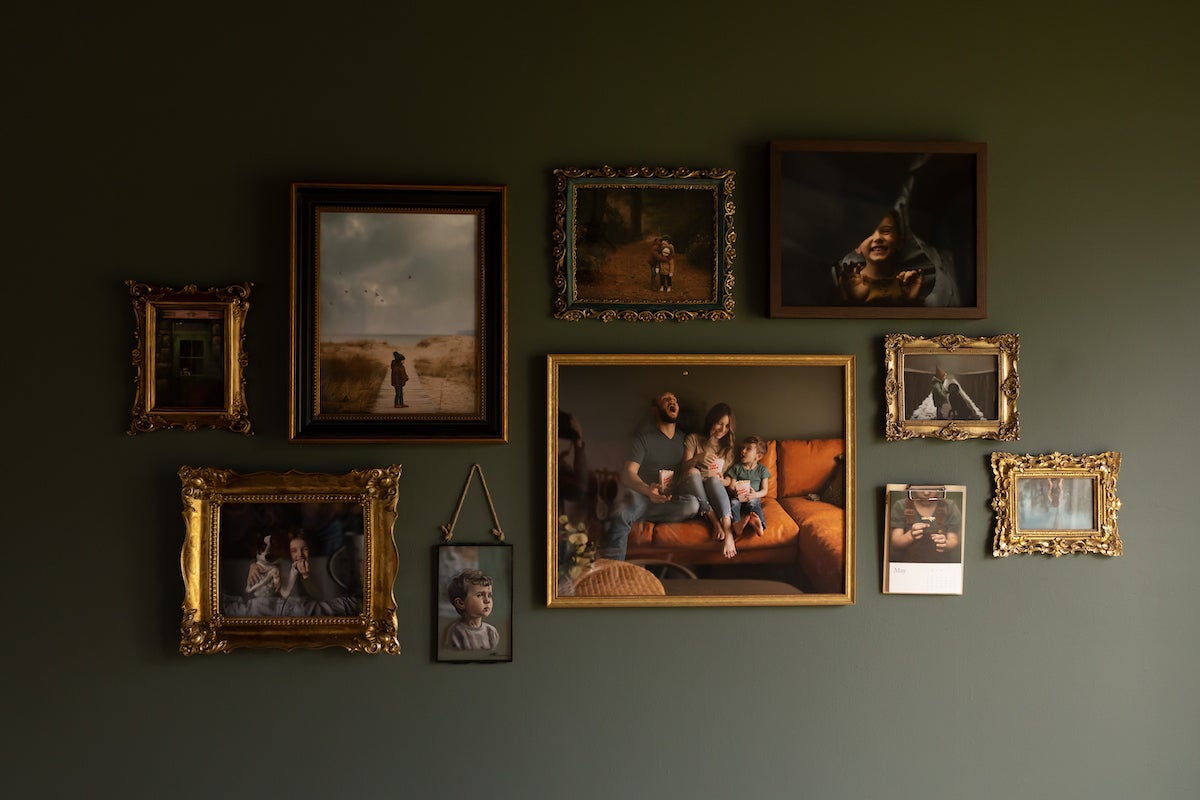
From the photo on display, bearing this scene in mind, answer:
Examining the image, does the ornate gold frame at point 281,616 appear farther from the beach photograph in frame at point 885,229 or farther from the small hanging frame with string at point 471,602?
the beach photograph in frame at point 885,229

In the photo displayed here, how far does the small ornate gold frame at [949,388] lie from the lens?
2732 millimetres

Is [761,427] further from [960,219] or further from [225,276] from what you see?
[225,276]

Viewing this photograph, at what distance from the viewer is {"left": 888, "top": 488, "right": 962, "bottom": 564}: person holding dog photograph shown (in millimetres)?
2730

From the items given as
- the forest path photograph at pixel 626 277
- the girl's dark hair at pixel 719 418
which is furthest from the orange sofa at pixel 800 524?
the forest path photograph at pixel 626 277

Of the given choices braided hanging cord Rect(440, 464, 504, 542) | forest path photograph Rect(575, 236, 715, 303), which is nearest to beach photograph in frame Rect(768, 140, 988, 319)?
forest path photograph Rect(575, 236, 715, 303)

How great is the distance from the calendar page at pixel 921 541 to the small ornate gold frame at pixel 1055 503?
0.49ft

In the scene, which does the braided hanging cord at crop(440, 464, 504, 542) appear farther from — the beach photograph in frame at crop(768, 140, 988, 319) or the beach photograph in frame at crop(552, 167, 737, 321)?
the beach photograph in frame at crop(768, 140, 988, 319)

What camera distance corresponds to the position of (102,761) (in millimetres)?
2594

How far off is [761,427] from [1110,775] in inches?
59.9
